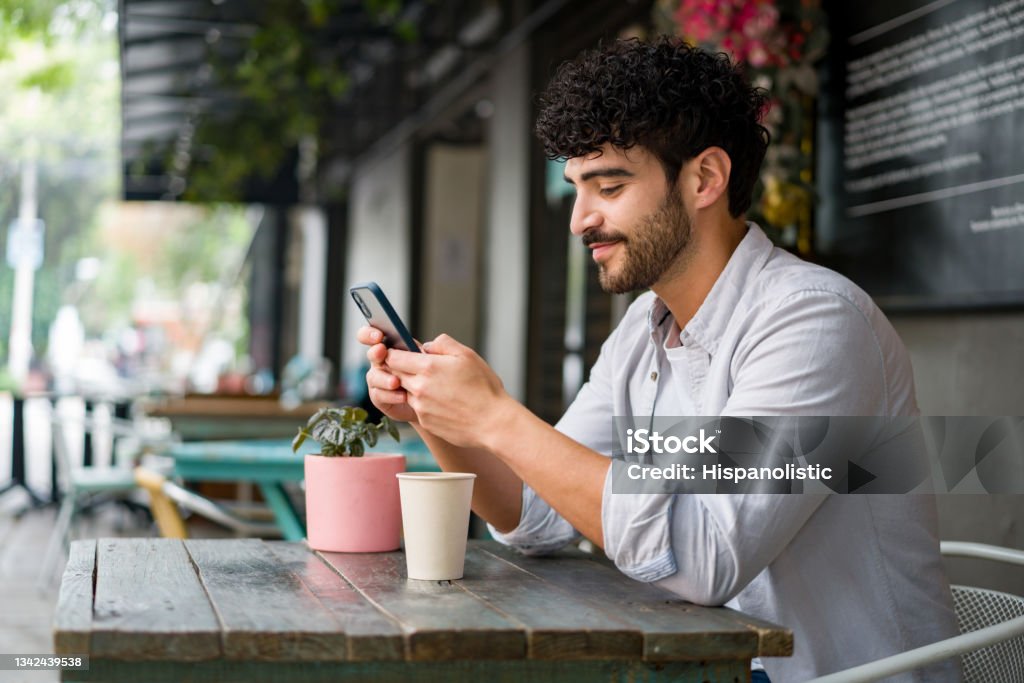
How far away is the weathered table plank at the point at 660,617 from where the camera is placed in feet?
3.93

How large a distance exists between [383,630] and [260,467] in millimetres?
2081

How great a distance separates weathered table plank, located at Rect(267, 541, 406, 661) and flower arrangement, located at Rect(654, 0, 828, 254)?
6.24 feet

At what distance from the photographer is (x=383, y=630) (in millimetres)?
1156

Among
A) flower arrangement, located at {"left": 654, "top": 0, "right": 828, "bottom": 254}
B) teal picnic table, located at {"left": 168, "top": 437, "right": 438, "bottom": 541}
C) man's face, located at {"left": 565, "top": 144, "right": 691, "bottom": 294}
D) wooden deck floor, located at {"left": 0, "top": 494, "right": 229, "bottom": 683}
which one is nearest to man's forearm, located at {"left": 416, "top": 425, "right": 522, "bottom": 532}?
Result: man's face, located at {"left": 565, "top": 144, "right": 691, "bottom": 294}

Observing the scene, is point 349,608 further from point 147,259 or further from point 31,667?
point 147,259

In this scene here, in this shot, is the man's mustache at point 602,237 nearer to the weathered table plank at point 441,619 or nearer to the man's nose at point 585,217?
the man's nose at point 585,217

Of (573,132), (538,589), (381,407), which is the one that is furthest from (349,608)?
(573,132)

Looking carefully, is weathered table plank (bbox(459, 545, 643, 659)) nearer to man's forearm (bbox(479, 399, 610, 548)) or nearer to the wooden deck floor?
man's forearm (bbox(479, 399, 610, 548))

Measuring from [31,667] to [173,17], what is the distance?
223 inches

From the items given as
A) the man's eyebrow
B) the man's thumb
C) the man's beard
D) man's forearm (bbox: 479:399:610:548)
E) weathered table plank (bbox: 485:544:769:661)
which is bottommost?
weathered table plank (bbox: 485:544:769:661)

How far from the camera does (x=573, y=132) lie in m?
1.70

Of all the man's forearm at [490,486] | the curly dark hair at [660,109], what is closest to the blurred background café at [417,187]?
the curly dark hair at [660,109]

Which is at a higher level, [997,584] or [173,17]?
[173,17]

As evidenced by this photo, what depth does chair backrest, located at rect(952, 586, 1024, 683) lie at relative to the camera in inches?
64.3
